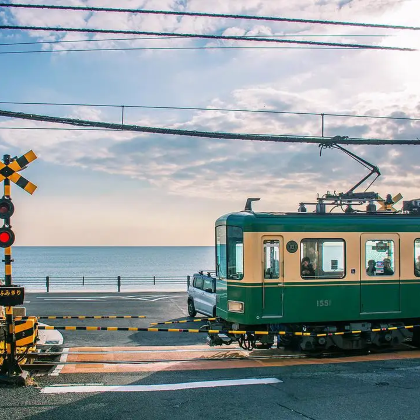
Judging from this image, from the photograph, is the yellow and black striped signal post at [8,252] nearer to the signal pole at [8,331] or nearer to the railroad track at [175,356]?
the signal pole at [8,331]

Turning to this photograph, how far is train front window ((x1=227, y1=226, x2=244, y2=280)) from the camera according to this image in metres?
11.8

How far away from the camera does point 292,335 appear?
12.1m

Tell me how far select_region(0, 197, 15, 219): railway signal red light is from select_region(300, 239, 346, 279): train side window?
611 cm

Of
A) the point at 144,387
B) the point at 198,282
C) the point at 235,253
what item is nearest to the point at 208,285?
the point at 198,282

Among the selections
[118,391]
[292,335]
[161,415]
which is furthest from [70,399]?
[292,335]

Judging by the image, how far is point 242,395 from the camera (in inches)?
344

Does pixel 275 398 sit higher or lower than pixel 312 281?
lower

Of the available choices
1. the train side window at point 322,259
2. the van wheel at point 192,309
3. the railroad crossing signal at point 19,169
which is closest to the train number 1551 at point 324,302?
the train side window at point 322,259

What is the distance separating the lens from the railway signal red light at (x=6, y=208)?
980 centimetres

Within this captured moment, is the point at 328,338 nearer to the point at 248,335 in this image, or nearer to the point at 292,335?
the point at 292,335

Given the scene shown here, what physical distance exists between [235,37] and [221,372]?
6404mm

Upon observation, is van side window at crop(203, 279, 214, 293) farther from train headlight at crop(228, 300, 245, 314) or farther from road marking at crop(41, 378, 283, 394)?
road marking at crop(41, 378, 283, 394)

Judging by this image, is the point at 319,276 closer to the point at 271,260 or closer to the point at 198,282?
the point at 271,260

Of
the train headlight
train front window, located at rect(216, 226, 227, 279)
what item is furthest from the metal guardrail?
the train headlight
